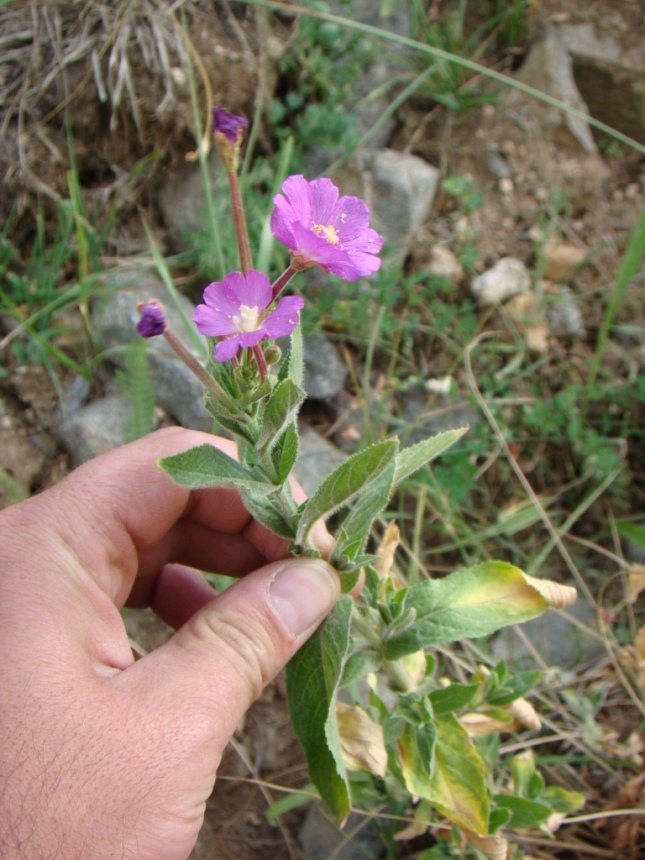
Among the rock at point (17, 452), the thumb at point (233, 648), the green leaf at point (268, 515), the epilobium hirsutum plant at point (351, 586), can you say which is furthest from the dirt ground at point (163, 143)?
the green leaf at point (268, 515)

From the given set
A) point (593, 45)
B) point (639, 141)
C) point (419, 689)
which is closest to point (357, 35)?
point (593, 45)

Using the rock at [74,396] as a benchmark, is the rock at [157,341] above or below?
above

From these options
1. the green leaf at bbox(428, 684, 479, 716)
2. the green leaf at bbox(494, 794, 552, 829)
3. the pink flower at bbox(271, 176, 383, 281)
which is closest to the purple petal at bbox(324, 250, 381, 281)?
the pink flower at bbox(271, 176, 383, 281)

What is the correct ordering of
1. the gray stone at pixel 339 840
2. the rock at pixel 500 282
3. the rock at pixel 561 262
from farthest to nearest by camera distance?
the rock at pixel 561 262 → the rock at pixel 500 282 → the gray stone at pixel 339 840

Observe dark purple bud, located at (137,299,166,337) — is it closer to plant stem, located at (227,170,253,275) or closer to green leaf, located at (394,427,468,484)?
plant stem, located at (227,170,253,275)

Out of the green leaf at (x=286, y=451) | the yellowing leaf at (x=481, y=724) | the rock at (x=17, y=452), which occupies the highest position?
the green leaf at (x=286, y=451)

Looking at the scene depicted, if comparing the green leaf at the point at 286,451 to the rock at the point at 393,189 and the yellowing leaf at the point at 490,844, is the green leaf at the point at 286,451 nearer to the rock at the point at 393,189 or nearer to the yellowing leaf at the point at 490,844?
the yellowing leaf at the point at 490,844

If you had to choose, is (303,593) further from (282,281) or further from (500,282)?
(500,282)
